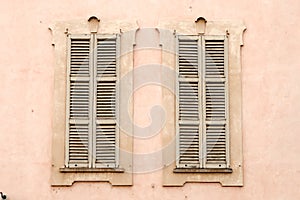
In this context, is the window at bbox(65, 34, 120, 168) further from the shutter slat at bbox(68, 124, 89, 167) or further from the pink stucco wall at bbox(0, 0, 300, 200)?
the pink stucco wall at bbox(0, 0, 300, 200)

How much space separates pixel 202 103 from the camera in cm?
1295

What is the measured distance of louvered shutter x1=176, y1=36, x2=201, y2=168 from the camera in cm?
1280

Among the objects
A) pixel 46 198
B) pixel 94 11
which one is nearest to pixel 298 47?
pixel 94 11

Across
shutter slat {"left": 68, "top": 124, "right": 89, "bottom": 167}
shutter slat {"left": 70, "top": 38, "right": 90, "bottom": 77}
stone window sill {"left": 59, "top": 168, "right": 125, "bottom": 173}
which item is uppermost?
shutter slat {"left": 70, "top": 38, "right": 90, "bottom": 77}

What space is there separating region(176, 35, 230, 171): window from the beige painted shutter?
0.86 metres

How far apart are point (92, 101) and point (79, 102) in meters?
0.18

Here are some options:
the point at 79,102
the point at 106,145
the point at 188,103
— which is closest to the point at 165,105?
the point at 188,103

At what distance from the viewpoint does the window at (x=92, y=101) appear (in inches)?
504

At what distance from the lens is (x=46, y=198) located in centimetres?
1268

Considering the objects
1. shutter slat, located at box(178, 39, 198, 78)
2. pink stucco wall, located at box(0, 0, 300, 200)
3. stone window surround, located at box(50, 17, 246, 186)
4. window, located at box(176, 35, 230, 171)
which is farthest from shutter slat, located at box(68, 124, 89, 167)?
shutter slat, located at box(178, 39, 198, 78)

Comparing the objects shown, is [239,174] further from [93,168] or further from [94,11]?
[94,11]

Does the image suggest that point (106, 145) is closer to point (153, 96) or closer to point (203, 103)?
point (153, 96)

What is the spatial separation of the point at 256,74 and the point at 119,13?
209 cm

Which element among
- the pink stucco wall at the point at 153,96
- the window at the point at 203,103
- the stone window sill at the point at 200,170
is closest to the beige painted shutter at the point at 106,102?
the pink stucco wall at the point at 153,96
